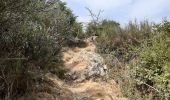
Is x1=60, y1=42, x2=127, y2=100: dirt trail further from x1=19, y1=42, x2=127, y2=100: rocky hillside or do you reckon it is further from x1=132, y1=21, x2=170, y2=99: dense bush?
x1=132, y1=21, x2=170, y2=99: dense bush

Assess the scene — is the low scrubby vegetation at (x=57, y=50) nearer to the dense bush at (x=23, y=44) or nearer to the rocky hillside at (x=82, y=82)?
the dense bush at (x=23, y=44)

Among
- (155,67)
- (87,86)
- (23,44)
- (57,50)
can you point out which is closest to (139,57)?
(155,67)

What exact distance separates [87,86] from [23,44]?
320 cm

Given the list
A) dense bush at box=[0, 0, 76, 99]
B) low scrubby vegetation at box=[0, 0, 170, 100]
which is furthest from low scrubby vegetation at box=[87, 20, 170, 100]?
dense bush at box=[0, 0, 76, 99]

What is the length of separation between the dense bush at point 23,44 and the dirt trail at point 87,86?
1.35 meters

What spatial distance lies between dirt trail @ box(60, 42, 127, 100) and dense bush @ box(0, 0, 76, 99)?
4.43ft

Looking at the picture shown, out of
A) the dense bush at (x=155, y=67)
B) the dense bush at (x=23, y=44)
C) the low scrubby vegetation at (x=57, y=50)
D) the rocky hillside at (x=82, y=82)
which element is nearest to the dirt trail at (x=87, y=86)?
the rocky hillside at (x=82, y=82)

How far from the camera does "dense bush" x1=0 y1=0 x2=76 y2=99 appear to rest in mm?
6363

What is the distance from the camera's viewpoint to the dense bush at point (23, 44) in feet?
20.9

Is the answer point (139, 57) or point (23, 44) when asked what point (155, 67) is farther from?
point (23, 44)

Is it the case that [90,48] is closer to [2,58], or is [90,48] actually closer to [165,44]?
[165,44]

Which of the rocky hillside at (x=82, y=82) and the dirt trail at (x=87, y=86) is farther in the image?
the dirt trail at (x=87, y=86)

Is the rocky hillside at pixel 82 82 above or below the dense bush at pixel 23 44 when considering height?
below

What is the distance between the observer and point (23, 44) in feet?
23.1
